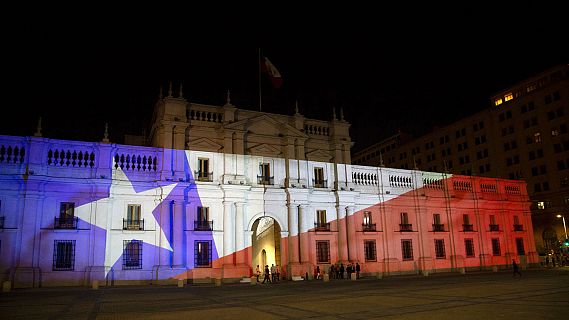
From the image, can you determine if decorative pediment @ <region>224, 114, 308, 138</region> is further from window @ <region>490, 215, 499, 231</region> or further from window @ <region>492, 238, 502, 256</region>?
window @ <region>492, 238, 502, 256</region>

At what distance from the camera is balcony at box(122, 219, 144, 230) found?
3063 centimetres

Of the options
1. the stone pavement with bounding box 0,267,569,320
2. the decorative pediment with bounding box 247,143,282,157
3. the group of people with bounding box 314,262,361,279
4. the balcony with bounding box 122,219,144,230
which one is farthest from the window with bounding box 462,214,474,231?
the balcony with bounding box 122,219,144,230

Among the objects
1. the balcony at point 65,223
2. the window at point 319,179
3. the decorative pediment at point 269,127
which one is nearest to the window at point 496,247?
the window at point 319,179

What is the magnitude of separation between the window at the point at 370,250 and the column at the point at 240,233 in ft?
39.5

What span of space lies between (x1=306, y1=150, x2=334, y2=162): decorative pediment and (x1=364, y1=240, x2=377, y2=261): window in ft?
27.6

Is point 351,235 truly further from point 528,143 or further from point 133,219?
point 528,143

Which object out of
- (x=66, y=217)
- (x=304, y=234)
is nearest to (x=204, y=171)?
(x=304, y=234)

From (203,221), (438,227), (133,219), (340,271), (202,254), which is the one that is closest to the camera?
(133,219)

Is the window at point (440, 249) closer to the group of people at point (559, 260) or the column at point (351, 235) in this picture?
the column at point (351, 235)

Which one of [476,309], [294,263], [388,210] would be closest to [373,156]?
[388,210]

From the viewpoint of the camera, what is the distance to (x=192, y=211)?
108 feet

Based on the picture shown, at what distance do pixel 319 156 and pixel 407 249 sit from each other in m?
12.6

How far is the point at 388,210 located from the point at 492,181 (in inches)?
628

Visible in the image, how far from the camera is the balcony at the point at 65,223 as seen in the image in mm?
28797
